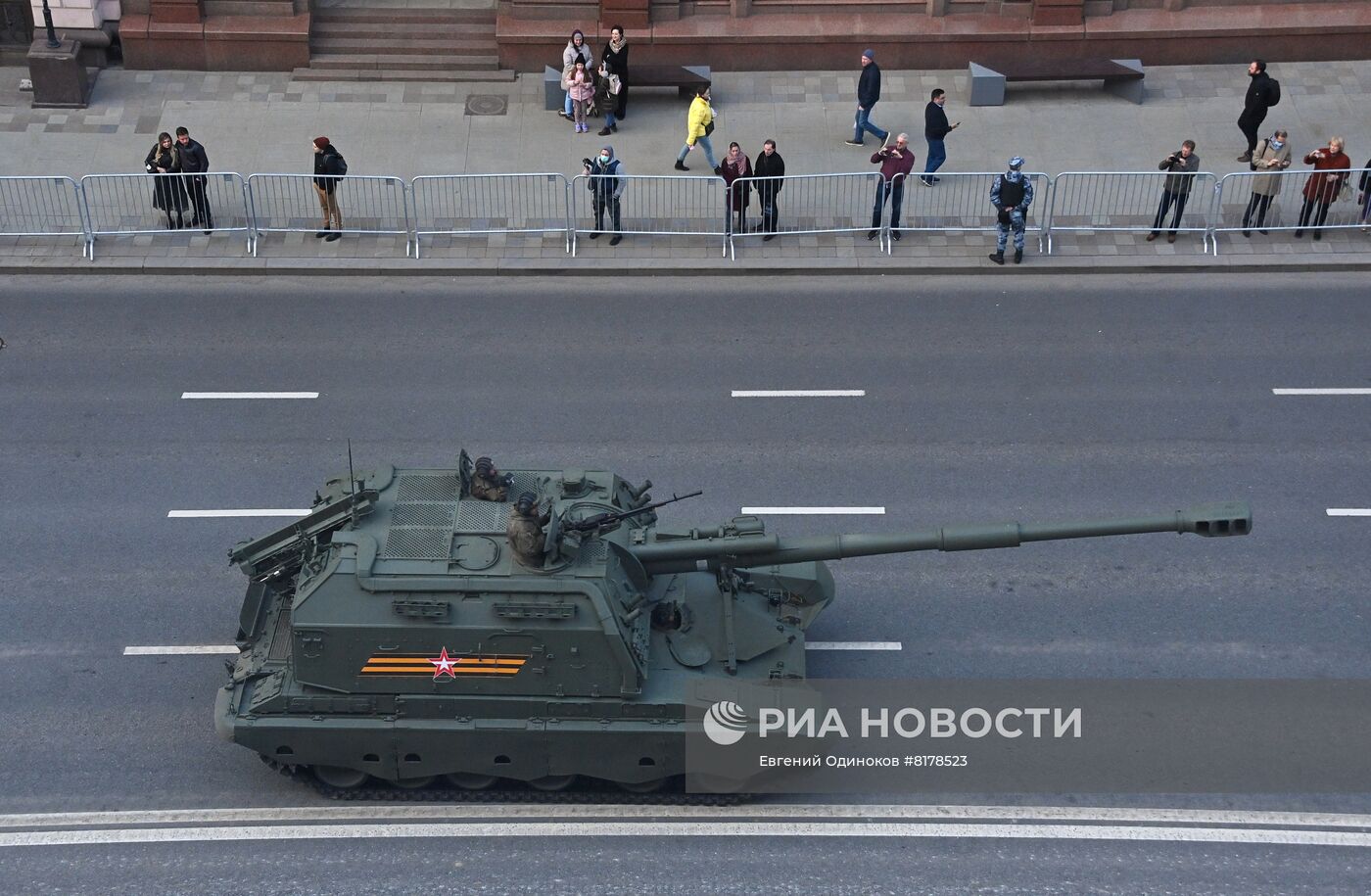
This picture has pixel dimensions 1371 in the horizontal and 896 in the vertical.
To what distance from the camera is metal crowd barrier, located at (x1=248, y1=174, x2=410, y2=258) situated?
22.9 m

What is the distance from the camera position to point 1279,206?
23.3 m

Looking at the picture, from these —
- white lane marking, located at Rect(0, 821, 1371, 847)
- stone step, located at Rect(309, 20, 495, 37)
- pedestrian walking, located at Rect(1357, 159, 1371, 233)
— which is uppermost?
stone step, located at Rect(309, 20, 495, 37)

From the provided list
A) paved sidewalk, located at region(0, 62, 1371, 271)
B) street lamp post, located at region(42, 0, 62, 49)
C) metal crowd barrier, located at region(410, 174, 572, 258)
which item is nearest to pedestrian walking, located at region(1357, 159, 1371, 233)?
paved sidewalk, located at region(0, 62, 1371, 271)

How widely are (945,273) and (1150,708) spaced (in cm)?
884

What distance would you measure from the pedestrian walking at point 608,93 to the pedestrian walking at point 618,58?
16mm

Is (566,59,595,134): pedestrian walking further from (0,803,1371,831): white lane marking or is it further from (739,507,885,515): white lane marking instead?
(0,803,1371,831): white lane marking

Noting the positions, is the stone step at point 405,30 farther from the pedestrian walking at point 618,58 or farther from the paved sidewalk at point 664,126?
the pedestrian walking at point 618,58

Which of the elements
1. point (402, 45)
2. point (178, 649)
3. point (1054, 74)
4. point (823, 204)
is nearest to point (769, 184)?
point (823, 204)

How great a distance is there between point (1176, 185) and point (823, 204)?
195 inches

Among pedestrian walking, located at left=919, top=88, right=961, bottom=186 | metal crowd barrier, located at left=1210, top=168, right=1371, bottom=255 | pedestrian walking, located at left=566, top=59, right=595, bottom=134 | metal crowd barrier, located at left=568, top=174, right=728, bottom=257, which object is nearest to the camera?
metal crowd barrier, located at left=1210, top=168, right=1371, bottom=255

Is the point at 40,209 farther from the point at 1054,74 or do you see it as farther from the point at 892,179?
the point at 1054,74

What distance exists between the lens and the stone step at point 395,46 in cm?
2720

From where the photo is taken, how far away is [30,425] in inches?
723

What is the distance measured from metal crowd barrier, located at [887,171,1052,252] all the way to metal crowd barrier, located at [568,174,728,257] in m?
2.63
